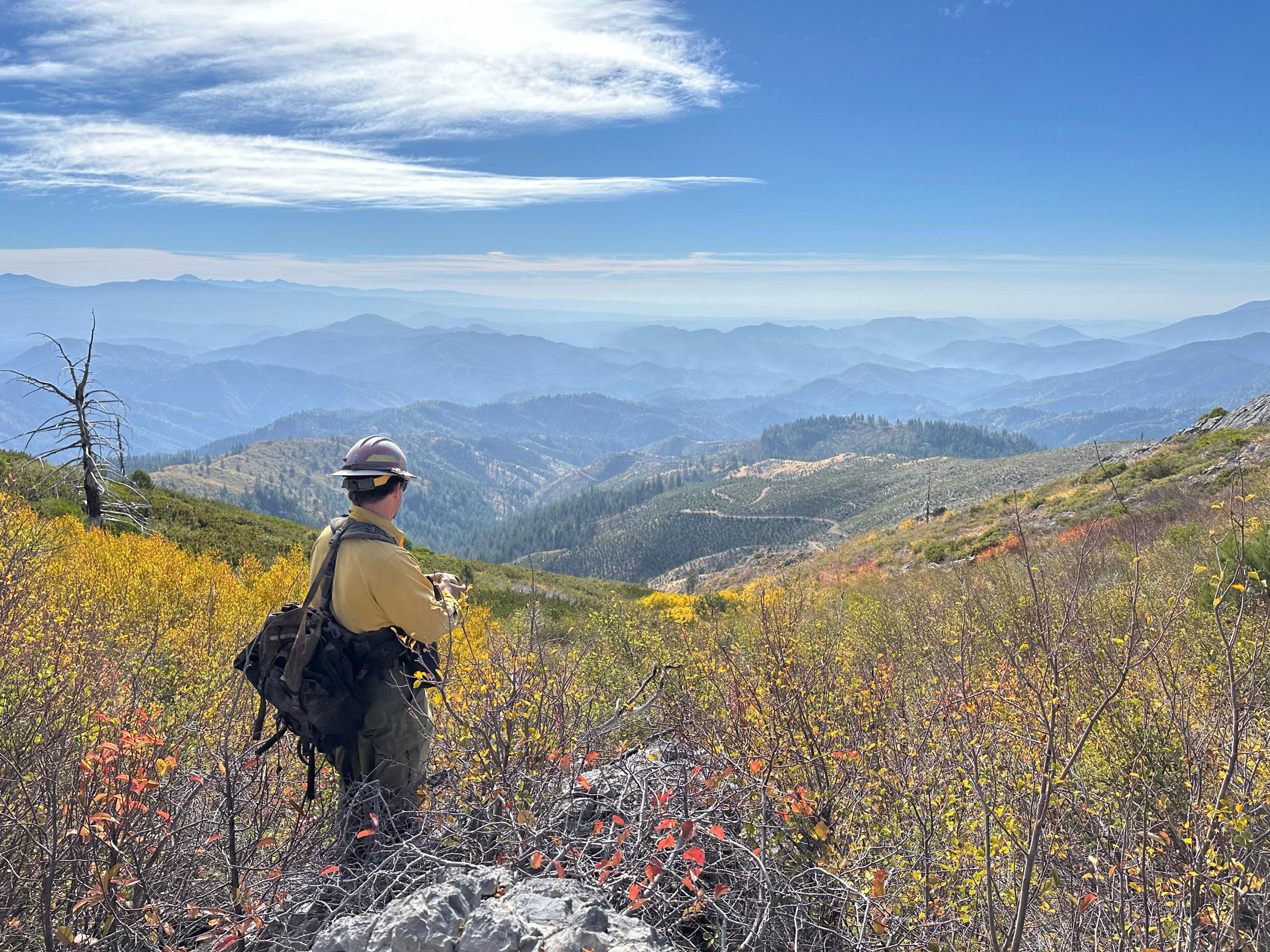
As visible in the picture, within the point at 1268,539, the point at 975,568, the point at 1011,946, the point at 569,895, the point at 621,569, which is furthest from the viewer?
the point at 621,569

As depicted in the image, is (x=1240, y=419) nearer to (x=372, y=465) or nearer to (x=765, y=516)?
(x=372, y=465)

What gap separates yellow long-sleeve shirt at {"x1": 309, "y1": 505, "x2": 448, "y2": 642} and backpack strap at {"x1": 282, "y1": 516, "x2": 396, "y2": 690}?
0.05 m

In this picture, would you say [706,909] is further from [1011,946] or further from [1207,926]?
[1207,926]

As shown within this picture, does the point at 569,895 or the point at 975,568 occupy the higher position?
the point at 569,895

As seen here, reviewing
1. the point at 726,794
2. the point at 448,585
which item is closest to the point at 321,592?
the point at 448,585

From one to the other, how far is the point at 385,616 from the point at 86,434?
54.0ft

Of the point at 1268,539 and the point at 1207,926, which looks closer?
the point at 1207,926

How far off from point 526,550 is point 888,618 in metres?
191

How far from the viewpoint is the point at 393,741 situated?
3.95 metres

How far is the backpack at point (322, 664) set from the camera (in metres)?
3.70

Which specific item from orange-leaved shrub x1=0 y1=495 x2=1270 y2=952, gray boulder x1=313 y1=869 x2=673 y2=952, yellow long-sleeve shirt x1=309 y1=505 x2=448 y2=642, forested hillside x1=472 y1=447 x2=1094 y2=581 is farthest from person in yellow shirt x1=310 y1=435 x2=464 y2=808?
forested hillside x1=472 y1=447 x2=1094 y2=581

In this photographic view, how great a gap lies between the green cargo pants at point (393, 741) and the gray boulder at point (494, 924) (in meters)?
0.95

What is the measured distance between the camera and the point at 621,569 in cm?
15662

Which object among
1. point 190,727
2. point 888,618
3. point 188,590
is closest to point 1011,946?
point 190,727
